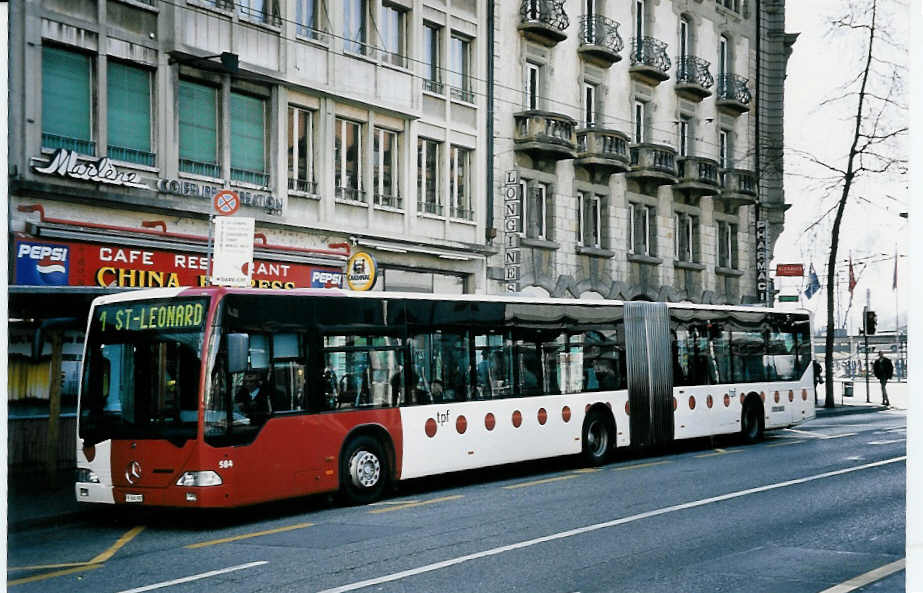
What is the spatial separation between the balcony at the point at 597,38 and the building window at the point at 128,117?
613 cm

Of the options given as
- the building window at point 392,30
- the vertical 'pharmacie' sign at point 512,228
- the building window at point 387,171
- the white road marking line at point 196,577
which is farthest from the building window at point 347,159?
the white road marking line at point 196,577

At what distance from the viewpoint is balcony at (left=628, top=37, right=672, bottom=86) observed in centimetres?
1525

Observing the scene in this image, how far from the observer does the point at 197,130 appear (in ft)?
51.7

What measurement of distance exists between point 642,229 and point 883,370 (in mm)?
6513

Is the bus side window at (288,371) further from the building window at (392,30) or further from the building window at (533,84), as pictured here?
the building window at (533,84)

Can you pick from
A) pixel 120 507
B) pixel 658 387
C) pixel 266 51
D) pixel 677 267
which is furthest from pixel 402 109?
pixel 120 507

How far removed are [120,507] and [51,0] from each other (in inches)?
245

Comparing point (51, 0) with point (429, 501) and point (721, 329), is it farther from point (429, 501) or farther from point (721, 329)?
point (721, 329)

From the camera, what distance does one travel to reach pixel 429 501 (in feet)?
45.9

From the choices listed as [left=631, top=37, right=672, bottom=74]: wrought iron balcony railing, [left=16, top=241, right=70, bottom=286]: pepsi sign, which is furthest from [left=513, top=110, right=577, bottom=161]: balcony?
[left=16, top=241, right=70, bottom=286]: pepsi sign

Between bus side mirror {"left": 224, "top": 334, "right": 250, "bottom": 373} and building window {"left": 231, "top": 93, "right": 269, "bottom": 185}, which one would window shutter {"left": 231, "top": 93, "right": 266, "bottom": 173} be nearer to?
building window {"left": 231, "top": 93, "right": 269, "bottom": 185}

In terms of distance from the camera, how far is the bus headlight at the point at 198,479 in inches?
474

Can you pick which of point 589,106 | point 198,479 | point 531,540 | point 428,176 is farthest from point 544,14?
point 531,540

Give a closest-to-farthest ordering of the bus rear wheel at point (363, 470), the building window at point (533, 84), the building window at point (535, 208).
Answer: the bus rear wheel at point (363, 470) → the building window at point (535, 208) → the building window at point (533, 84)
